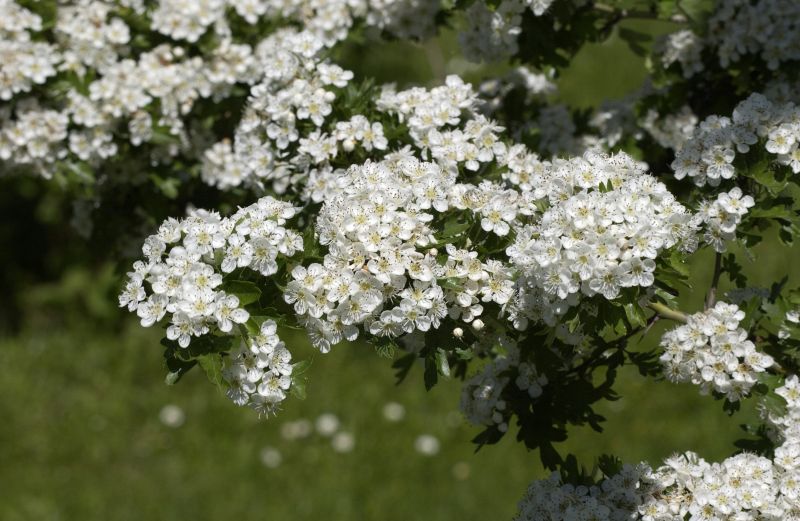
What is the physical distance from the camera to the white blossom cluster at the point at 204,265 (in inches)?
90.7

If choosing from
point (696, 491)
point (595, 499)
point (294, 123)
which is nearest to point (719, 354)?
point (696, 491)

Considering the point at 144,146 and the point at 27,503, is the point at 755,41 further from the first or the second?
the point at 27,503

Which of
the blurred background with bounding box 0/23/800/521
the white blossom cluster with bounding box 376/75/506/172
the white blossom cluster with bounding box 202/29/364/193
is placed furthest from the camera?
the blurred background with bounding box 0/23/800/521

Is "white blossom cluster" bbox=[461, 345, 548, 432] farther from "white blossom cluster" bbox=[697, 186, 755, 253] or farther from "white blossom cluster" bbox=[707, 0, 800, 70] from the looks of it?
"white blossom cluster" bbox=[707, 0, 800, 70]

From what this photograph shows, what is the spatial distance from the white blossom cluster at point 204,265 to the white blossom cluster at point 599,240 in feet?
1.91

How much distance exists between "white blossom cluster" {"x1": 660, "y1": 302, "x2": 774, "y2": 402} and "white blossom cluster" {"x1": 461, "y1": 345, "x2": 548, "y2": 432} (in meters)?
0.46

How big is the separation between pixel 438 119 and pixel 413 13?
1141 mm

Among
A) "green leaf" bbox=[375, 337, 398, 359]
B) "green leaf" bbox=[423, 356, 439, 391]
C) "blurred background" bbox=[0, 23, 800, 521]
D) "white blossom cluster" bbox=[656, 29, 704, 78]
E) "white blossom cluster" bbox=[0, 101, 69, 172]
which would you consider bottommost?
"blurred background" bbox=[0, 23, 800, 521]

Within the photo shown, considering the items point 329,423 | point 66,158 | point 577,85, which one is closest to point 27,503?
point 329,423

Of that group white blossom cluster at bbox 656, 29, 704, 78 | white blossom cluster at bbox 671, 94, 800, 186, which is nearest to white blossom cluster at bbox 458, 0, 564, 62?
white blossom cluster at bbox 656, 29, 704, 78

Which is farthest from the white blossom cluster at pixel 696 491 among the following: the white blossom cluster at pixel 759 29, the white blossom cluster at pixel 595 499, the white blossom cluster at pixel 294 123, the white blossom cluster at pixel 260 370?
the white blossom cluster at pixel 759 29

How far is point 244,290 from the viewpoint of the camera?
93.5 inches

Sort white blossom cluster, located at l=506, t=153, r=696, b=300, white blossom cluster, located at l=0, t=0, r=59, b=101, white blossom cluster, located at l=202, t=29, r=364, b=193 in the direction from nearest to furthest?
white blossom cluster, located at l=506, t=153, r=696, b=300, white blossom cluster, located at l=202, t=29, r=364, b=193, white blossom cluster, located at l=0, t=0, r=59, b=101

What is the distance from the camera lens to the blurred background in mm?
5473
